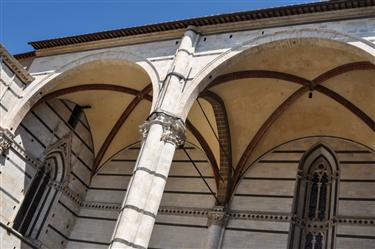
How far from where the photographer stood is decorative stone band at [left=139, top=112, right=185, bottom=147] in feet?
32.4

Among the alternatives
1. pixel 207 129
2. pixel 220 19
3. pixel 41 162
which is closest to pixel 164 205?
pixel 207 129

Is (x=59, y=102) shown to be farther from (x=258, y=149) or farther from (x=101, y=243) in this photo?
(x=258, y=149)

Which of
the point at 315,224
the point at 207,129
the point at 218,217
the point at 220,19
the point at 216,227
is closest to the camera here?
the point at 220,19

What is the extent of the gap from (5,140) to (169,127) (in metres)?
5.13

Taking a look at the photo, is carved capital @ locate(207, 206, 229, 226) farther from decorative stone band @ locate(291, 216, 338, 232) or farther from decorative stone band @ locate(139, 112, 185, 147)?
decorative stone band @ locate(139, 112, 185, 147)

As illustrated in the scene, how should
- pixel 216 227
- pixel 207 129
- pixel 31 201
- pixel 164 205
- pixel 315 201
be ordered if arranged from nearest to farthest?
1. pixel 315 201
2. pixel 216 227
3. pixel 31 201
4. pixel 164 205
5. pixel 207 129

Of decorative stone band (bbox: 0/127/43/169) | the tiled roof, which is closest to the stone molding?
decorative stone band (bbox: 0/127/43/169)

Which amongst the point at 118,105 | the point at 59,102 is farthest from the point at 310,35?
the point at 59,102

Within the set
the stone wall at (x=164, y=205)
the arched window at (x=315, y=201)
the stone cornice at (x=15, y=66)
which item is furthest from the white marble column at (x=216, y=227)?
the stone cornice at (x=15, y=66)

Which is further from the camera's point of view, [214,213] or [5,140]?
[214,213]

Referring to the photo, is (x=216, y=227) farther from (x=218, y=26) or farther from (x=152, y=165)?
(x=218, y=26)

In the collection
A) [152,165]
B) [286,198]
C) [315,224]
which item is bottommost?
[152,165]

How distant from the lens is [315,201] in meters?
12.9

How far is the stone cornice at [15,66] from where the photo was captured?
12.8 m
